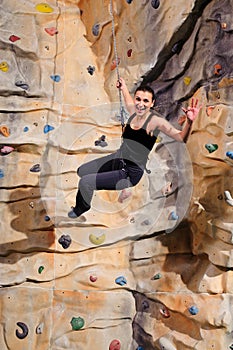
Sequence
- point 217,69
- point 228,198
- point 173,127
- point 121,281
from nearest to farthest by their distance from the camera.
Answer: point 228,198 → point 217,69 → point 173,127 → point 121,281

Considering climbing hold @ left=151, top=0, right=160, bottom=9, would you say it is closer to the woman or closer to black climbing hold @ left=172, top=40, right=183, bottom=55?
black climbing hold @ left=172, top=40, right=183, bottom=55

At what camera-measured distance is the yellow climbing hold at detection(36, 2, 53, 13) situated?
341cm

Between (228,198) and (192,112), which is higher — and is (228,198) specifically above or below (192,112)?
below

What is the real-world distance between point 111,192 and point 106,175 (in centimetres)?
19

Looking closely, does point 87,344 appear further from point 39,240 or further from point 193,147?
point 193,147

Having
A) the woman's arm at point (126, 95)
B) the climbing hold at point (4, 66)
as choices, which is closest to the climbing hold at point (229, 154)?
the woman's arm at point (126, 95)

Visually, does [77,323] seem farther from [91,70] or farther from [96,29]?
[96,29]

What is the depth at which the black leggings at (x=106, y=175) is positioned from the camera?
9.74ft

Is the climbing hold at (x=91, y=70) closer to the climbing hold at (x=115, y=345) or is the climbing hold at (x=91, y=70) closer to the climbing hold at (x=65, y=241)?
the climbing hold at (x=65, y=241)

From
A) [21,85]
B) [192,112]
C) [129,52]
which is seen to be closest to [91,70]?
[129,52]

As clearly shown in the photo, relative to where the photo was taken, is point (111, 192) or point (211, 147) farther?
point (111, 192)

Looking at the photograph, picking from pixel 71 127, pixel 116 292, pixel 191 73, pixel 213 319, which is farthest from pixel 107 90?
pixel 213 319

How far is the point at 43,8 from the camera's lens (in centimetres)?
342

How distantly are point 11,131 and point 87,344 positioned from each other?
3.85 ft
